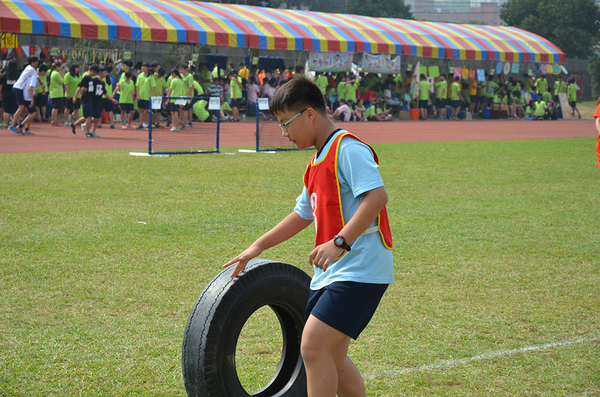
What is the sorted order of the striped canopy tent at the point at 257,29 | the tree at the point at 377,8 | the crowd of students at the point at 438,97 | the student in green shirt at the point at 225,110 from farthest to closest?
1. the tree at the point at 377,8
2. the crowd of students at the point at 438,97
3. the student in green shirt at the point at 225,110
4. the striped canopy tent at the point at 257,29

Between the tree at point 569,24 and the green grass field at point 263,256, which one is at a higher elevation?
the tree at point 569,24

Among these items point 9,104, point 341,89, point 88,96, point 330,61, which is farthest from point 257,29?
point 88,96

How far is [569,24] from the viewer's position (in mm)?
66375

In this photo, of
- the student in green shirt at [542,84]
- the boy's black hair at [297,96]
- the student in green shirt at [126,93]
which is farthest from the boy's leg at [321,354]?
the student in green shirt at [542,84]

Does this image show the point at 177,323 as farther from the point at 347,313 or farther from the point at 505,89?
the point at 505,89

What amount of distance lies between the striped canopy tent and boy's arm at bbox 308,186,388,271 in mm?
22689

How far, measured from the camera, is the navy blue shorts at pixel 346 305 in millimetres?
2865

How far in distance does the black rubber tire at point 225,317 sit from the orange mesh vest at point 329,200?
575 millimetres

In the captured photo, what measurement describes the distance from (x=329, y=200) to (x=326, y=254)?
0.94 feet

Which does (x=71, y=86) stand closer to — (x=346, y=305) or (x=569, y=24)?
(x=346, y=305)

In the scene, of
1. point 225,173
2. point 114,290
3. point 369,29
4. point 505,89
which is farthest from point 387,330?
point 505,89

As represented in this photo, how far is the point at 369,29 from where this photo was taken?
112 ft

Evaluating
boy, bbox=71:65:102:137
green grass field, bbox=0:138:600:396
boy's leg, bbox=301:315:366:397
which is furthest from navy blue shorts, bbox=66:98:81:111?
boy's leg, bbox=301:315:366:397

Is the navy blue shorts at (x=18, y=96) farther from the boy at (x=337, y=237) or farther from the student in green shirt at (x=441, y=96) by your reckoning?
the student in green shirt at (x=441, y=96)
